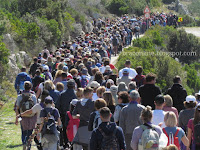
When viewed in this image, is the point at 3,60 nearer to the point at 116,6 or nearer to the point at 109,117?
the point at 109,117

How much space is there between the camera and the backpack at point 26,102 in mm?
8828

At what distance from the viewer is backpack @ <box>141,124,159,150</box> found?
6.04 meters

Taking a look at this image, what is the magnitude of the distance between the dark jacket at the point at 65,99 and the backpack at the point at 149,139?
10.6ft

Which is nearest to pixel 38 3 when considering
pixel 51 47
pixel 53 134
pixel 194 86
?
pixel 51 47

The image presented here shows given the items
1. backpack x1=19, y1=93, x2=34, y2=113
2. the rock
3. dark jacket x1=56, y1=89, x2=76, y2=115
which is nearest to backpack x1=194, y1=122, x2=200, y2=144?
dark jacket x1=56, y1=89, x2=76, y2=115

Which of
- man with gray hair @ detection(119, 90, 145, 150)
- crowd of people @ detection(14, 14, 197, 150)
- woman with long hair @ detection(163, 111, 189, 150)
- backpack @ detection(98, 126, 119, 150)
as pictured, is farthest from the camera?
man with gray hair @ detection(119, 90, 145, 150)

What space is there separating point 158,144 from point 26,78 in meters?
6.37

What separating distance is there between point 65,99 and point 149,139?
3.46m

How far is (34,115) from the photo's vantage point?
878cm

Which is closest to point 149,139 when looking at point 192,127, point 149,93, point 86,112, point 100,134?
point 100,134

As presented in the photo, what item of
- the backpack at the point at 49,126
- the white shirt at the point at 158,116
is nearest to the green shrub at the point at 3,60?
the backpack at the point at 49,126

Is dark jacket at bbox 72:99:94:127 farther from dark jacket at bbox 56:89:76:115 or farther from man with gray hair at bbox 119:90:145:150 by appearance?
dark jacket at bbox 56:89:76:115

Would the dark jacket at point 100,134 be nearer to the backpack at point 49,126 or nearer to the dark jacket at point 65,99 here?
the backpack at point 49,126

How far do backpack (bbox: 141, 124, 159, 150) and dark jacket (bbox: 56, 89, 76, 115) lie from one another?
3.22 meters
